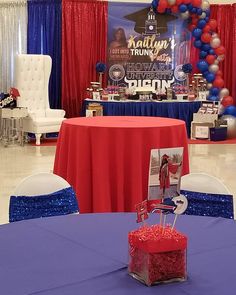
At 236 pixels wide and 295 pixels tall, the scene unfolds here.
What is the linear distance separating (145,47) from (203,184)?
9.19 m

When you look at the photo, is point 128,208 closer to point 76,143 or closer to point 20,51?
point 76,143

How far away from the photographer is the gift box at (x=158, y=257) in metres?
1.69

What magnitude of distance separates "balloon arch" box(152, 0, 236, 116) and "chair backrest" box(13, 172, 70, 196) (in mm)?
8792

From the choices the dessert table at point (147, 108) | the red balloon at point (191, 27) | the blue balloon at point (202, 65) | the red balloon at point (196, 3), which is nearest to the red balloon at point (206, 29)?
the red balloon at point (191, 27)

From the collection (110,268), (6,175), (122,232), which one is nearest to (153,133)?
(122,232)

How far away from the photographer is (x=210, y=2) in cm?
1183

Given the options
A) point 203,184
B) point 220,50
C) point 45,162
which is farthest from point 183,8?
point 203,184

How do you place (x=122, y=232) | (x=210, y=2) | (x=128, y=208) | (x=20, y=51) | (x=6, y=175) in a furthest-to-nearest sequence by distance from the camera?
(x=210, y=2)
(x=20, y=51)
(x=6, y=175)
(x=128, y=208)
(x=122, y=232)

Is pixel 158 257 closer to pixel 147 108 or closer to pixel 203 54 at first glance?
pixel 147 108

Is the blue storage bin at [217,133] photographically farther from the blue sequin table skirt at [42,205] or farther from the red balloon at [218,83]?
the blue sequin table skirt at [42,205]

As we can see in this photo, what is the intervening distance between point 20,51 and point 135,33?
7.89ft

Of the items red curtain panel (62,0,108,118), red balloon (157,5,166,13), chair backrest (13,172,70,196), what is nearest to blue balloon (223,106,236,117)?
red balloon (157,5,166,13)

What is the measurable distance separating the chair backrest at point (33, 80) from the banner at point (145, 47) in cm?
157

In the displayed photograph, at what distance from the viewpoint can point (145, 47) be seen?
11758 millimetres
